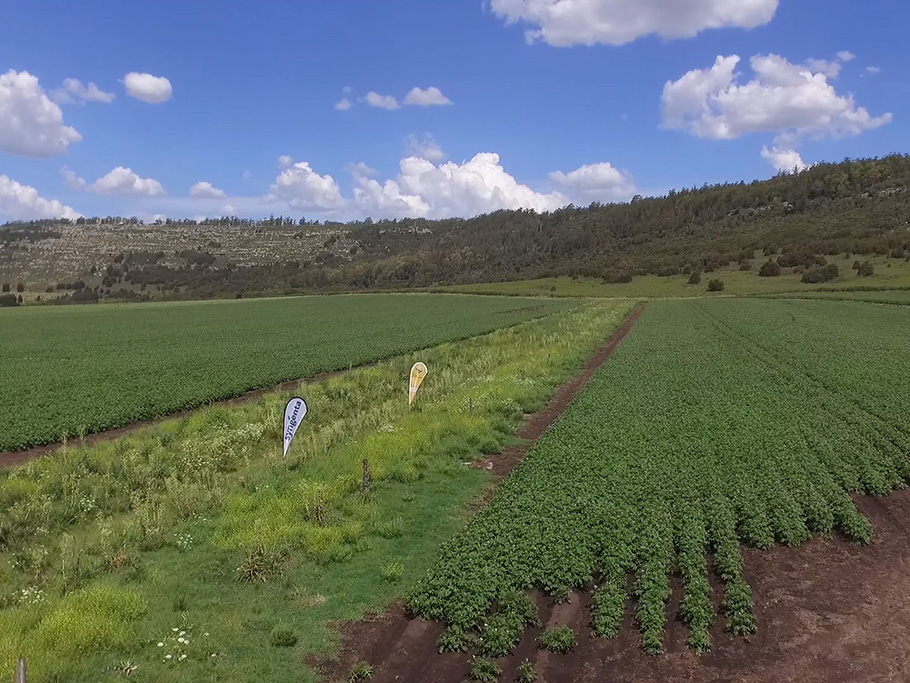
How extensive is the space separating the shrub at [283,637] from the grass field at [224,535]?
0.02 metres

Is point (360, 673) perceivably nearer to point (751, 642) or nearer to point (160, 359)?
point (751, 642)

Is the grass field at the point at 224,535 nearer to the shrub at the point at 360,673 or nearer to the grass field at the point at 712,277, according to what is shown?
the shrub at the point at 360,673

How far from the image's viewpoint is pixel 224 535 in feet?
36.3

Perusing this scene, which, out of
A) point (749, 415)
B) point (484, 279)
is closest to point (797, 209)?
point (484, 279)

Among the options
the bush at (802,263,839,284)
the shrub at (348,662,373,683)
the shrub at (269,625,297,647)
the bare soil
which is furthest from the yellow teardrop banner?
the bush at (802,263,839,284)

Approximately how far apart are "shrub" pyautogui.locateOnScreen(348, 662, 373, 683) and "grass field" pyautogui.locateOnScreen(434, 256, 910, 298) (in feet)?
336

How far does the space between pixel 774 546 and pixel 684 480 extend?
2.67m

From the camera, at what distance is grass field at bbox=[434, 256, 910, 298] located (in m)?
96.4

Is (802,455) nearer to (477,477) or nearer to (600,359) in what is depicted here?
(477,477)

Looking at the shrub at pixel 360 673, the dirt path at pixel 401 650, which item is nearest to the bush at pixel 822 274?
the dirt path at pixel 401 650

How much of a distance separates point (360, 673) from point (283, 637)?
4.05ft

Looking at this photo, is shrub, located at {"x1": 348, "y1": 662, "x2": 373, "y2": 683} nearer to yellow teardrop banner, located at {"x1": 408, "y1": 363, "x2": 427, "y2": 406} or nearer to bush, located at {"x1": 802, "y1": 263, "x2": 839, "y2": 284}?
yellow teardrop banner, located at {"x1": 408, "y1": 363, "x2": 427, "y2": 406}

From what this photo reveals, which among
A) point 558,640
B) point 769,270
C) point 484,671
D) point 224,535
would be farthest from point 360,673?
point 769,270

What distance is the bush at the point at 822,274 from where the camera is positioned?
331 feet
